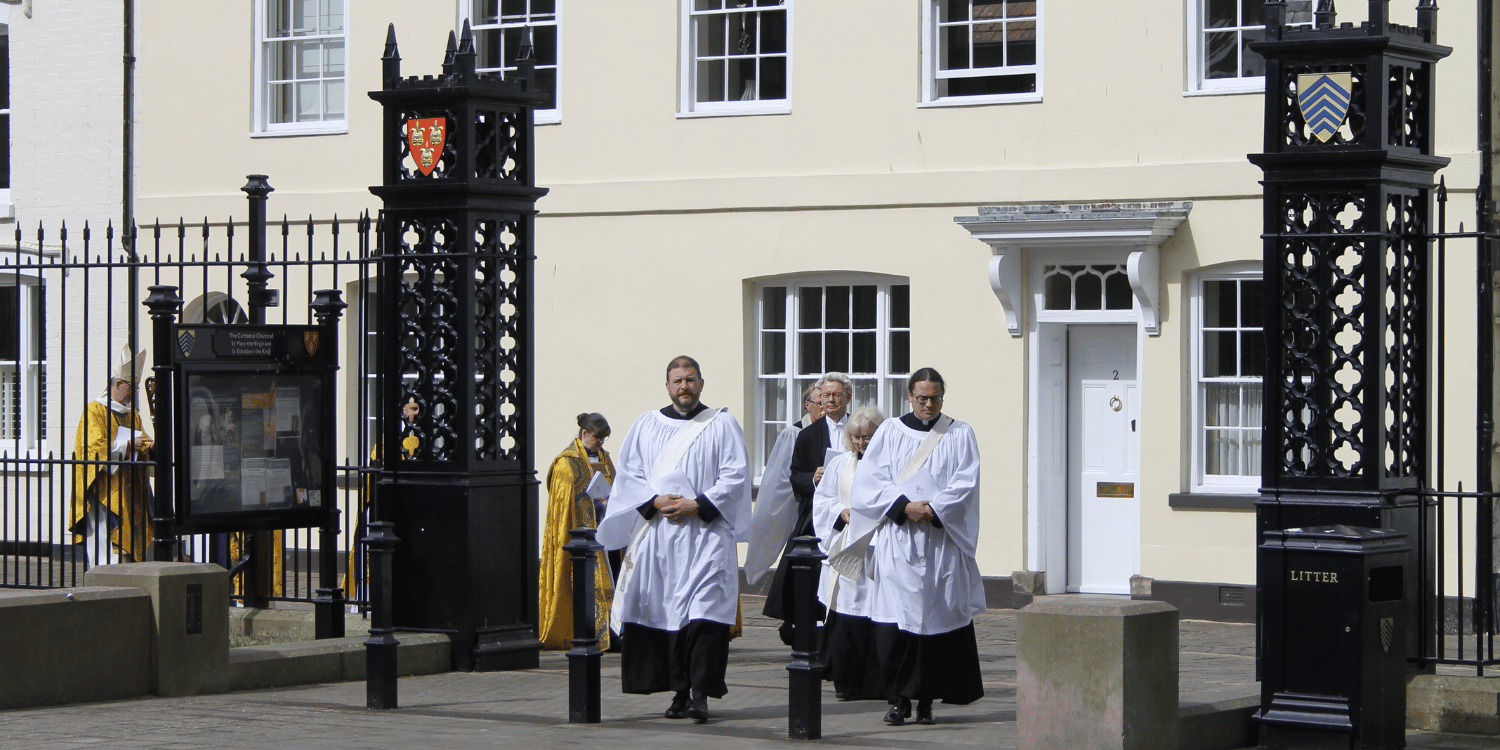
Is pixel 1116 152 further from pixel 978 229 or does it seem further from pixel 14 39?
pixel 14 39

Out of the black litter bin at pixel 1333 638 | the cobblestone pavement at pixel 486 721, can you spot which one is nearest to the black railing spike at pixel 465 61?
the cobblestone pavement at pixel 486 721

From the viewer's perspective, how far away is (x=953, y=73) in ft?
54.9

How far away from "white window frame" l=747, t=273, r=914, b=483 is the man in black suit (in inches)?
179

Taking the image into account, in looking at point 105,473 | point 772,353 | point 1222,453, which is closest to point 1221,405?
point 1222,453

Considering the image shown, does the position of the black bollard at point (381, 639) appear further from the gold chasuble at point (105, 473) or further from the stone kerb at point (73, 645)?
the gold chasuble at point (105, 473)

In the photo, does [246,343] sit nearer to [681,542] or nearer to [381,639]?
[381,639]

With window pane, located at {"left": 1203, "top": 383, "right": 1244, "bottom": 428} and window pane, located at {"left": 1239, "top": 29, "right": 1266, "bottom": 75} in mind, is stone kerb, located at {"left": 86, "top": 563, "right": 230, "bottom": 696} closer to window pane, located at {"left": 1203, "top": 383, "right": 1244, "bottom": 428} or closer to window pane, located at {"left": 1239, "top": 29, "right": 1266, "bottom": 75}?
window pane, located at {"left": 1203, "top": 383, "right": 1244, "bottom": 428}

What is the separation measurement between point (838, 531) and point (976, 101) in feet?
22.0

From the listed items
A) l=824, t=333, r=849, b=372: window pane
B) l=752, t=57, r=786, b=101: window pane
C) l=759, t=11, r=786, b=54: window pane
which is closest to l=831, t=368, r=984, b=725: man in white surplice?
l=824, t=333, r=849, b=372: window pane

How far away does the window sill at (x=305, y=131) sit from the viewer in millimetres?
18984

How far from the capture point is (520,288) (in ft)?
39.8

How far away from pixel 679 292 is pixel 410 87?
587 cm

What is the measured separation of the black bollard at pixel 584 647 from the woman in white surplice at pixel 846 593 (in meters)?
1.16

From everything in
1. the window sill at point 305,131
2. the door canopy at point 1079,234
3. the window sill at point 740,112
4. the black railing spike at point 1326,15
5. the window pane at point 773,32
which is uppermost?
the window pane at point 773,32
